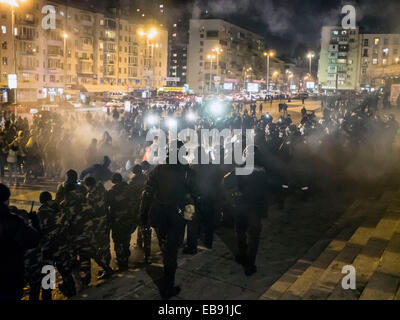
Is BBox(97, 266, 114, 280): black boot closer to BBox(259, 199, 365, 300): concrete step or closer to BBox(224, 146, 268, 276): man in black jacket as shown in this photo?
BBox(224, 146, 268, 276): man in black jacket

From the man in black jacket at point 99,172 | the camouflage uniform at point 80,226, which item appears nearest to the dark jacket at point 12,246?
the camouflage uniform at point 80,226

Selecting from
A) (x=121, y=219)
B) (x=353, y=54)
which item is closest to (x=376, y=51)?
(x=353, y=54)

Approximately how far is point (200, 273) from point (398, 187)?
7.65m

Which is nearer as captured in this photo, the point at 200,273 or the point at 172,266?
the point at 172,266

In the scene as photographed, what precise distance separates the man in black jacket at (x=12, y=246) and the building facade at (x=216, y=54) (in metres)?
97.9

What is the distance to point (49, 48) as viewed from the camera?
226 ft

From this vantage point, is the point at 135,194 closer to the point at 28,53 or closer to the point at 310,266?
the point at 310,266

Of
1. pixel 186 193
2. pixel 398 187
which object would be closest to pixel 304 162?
pixel 398 187

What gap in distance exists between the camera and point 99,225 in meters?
5.79

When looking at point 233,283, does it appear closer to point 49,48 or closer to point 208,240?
point 208,240

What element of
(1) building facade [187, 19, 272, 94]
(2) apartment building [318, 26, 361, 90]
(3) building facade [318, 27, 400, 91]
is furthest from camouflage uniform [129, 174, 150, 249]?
(2) apartment building [318, 26, 361, 90]

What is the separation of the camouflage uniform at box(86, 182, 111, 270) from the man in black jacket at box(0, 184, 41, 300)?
6.33ft

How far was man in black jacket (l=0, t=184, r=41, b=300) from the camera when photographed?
3.63 m

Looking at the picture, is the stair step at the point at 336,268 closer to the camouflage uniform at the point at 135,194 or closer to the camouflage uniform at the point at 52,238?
the camouflage uniform at the point at 135,194
